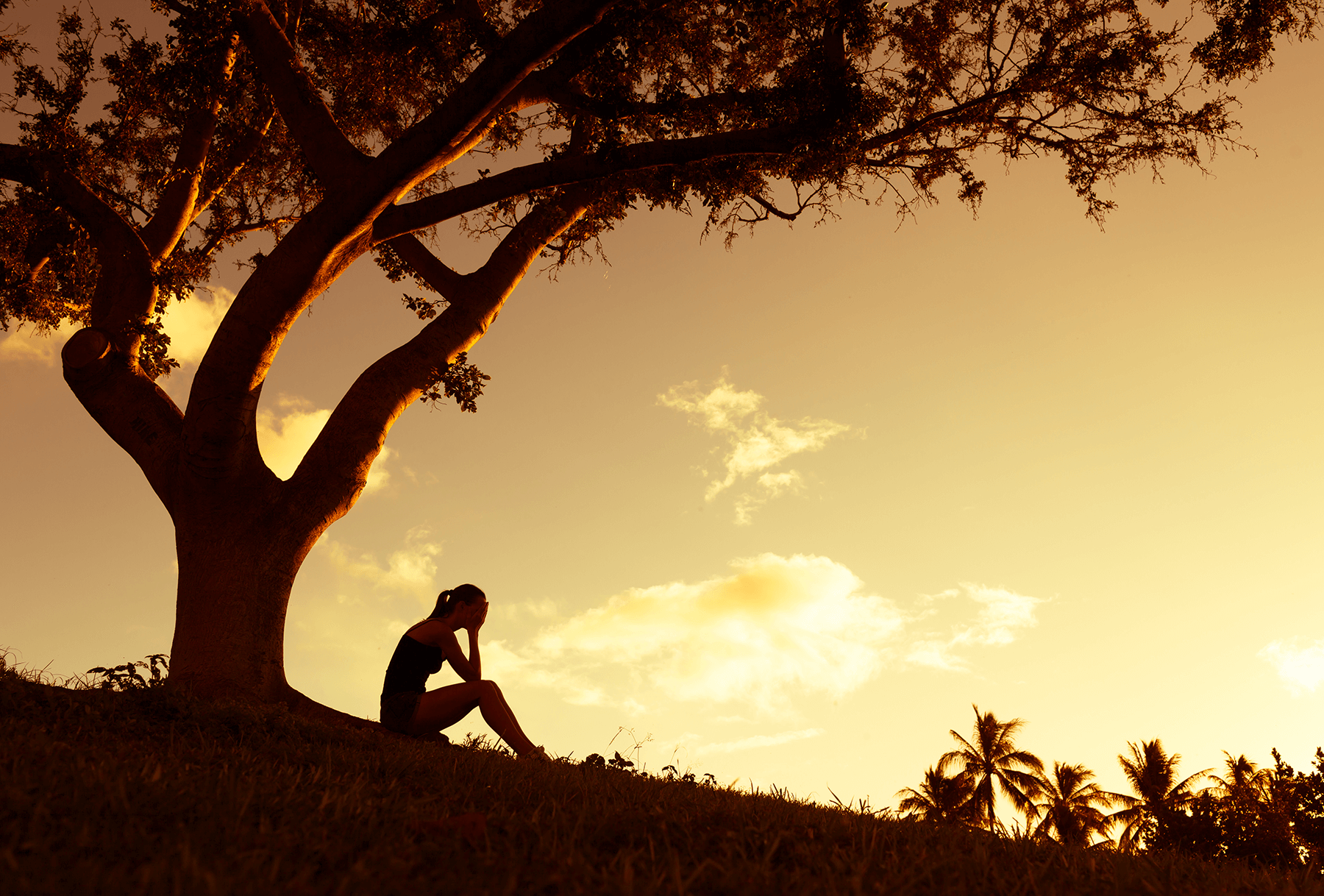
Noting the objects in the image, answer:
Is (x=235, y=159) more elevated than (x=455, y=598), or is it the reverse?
(x=235, y=159)

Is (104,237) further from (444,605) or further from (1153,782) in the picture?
(1153,782)

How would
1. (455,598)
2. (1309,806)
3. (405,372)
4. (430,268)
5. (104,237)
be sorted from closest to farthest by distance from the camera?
(455,598)
(405,372)
(104,237)
(430,268)
(1309,806)

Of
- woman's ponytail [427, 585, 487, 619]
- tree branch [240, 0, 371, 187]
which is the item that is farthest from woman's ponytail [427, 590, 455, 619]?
tree branch [240, 0, 371, 187]

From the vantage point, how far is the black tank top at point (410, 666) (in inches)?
249

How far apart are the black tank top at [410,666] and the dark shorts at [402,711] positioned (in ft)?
0.12

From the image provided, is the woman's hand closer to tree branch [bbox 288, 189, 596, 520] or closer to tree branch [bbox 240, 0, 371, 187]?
tree branch [bbox 288, 189, 596, 520]

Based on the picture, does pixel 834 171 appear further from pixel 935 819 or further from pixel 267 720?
pixel 267 720

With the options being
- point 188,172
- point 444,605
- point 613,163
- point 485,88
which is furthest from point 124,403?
point 613,163

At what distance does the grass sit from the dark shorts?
186cm

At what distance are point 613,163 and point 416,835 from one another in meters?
6.52

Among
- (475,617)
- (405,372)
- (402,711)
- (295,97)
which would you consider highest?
(295,97)

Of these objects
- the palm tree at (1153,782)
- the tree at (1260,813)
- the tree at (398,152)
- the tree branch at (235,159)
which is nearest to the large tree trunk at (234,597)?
the tree at (398,152)

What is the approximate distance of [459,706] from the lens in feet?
20.2

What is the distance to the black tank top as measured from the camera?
20.7ft
